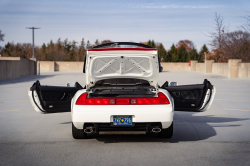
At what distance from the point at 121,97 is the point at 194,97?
2464 mm

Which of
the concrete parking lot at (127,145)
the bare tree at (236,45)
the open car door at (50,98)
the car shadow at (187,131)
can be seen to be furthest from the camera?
the bare tree at (236,45)

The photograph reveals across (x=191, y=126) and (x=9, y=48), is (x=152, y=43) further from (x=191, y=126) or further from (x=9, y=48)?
(x=191, y=126)

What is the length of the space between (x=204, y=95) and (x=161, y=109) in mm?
1601

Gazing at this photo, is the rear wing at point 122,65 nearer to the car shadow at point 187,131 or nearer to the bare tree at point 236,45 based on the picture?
the car shadow at point 187,131

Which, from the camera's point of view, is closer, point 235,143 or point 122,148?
point 122,148

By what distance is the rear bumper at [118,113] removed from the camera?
5422 millimetres

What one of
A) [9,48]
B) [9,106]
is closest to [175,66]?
[9,48]

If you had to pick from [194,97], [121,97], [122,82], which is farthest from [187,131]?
[121,97]

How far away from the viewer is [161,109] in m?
5.50

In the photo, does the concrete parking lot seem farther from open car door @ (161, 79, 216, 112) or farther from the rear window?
the rear window

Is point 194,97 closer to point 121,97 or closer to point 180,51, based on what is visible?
point 121,97

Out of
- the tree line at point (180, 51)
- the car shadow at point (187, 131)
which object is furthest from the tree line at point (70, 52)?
the car shadow at point (187, 131)

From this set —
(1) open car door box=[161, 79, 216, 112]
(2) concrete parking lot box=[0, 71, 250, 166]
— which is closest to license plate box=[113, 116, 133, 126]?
(2) concrete parking lot box=[0, 71, 250, 166]

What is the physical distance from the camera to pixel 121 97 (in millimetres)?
5578
